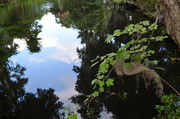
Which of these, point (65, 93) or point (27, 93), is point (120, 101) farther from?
point (27, 93)

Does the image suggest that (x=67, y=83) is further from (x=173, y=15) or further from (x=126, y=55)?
(x=173, y=15)

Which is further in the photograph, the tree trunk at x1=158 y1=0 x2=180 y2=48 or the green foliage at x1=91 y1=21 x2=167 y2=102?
the green foliage at x1=91 y1=21 x2=167 y2=102

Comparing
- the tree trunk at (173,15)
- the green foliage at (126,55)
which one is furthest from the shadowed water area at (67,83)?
the tree trunk at (173,15)

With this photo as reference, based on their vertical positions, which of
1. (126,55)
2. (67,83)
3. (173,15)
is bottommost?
(173,15)

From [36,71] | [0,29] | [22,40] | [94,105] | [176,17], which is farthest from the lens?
[0,29]

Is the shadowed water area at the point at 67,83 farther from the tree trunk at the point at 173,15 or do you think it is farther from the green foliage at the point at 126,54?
the tree trunk at the point at 173,15

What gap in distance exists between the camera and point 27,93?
10453 mm

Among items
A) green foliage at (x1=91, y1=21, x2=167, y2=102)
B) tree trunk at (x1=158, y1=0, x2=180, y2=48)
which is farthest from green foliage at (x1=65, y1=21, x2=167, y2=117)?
tree trunk at (x1=158, y1=0, x2=180, y2=48)

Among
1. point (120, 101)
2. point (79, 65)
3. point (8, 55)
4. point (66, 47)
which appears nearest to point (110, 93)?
point (120, 101)

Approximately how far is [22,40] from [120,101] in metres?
21.5

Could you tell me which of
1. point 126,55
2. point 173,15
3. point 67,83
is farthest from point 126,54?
point 67,83

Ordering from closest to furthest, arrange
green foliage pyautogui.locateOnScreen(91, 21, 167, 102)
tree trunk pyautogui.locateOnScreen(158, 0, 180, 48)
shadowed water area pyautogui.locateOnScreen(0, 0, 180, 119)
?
tree trunk pyautogui.locateOnScreen(158, 0, 180, 48)
green foliage pyautogui.locateOnScreen(91, 21, 167, 102)
shadowed water area pyautogui.locateOnScreen(0, 0, 180, 119)

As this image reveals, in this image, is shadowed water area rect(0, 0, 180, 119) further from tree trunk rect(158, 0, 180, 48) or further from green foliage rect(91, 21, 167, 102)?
tree trunk rect(158, 0, 180, 48)

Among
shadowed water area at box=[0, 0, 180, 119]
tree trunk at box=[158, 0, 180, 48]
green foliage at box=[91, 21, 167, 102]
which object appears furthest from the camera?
shadowed water area at box=[0, 0, 180, 119]
